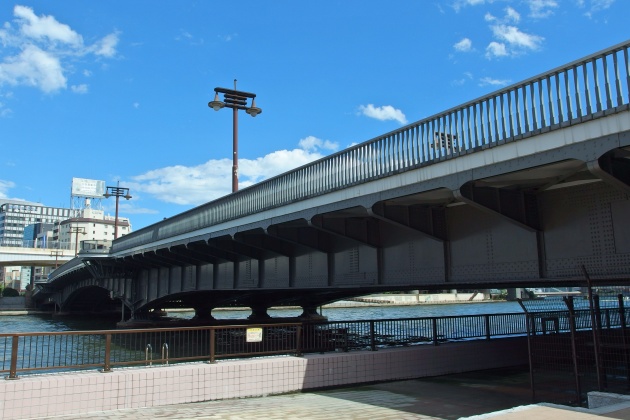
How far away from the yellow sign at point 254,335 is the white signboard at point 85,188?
19048 cm

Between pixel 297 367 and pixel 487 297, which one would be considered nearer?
pixel 297 367

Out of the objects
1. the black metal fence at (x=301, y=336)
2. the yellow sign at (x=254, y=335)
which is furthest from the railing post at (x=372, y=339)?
the yellow sign at (x=254, y=335)

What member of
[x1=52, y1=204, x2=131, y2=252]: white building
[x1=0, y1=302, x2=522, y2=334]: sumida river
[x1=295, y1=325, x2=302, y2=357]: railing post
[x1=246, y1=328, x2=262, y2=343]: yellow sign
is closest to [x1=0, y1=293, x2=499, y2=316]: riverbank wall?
[x1=0, y1=302, x2=522, y2=334]: sumida river

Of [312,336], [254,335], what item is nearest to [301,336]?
[312,336]

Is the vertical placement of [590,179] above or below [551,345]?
above

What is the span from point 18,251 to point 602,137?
103 metres

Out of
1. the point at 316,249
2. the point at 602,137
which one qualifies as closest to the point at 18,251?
the point at 316,249

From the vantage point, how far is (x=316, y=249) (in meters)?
19.8

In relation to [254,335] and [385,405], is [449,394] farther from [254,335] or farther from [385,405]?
[254,335]

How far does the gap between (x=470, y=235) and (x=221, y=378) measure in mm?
6972

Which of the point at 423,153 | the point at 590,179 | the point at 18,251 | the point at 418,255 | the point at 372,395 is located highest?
the point at 18,251

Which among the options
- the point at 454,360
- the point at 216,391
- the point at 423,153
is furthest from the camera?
the point at 454,360

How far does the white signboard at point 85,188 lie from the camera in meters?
188

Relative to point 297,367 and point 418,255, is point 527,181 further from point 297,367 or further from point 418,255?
point 297,367
